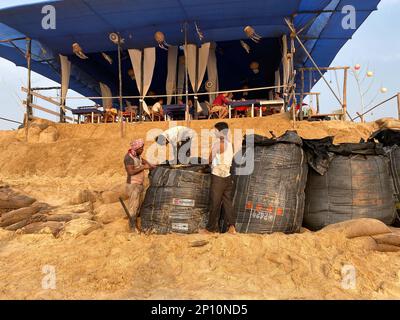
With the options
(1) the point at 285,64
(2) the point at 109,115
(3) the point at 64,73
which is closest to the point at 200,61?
(1) the point at 285,64

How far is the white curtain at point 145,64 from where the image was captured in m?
10.3

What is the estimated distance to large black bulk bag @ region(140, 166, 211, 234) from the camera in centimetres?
333

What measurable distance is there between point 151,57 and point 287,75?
4.27 meters

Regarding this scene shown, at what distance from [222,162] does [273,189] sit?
1.86 feet

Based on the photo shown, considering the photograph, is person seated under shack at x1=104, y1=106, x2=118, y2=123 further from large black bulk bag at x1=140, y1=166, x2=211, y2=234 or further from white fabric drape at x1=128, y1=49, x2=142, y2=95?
large black bulk bag at x1=140, y1=166, x2=211, y2=234

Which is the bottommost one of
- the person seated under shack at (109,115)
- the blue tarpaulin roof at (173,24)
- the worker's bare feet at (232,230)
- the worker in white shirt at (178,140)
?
the worker's bare feet at (232,230)

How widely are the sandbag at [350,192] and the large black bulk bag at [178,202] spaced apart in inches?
44.1

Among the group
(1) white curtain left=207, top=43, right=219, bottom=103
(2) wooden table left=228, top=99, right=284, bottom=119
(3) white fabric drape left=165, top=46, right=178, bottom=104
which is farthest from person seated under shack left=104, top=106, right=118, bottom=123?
(2) wooden table left=228, top=99, right=284, bottom=119

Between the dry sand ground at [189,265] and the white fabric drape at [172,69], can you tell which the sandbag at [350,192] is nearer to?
the dry sand ground at [189,265]

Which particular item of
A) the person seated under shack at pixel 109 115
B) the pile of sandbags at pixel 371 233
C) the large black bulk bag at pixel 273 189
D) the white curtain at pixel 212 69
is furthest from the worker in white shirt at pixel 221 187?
the person seated under shack at pixel 109 115

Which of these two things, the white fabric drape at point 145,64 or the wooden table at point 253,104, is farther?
the white fabric drape at point 145,64

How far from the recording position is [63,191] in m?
5.00
